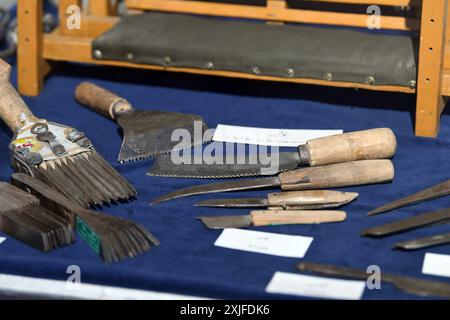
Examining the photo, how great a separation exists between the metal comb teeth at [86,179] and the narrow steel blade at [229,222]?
0.69 feet

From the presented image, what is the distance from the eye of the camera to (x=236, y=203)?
1.89 meters

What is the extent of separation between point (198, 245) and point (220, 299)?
16cm

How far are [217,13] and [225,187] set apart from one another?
812mm

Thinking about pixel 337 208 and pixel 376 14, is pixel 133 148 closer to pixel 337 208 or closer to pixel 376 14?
pixel 337 208

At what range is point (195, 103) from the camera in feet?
8.15

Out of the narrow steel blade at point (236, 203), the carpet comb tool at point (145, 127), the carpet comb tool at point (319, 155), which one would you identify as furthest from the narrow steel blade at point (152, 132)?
the narrow steel blade at point (236, 203)

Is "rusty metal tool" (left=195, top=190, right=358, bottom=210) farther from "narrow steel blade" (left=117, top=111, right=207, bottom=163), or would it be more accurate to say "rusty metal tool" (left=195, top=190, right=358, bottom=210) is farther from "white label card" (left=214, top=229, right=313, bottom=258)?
"narrow steel blade" (left=117, top=111, right=207, bottom=163)

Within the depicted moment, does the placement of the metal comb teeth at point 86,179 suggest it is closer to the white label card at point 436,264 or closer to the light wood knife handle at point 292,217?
the light wood knife handle at point 292,217

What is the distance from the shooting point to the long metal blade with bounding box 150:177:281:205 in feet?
6.38

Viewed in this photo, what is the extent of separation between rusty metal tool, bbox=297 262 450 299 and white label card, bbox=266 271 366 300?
0.01m

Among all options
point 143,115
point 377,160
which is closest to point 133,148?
point 143,115

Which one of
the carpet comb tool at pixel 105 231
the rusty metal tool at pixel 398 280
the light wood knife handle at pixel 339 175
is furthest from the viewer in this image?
the light wood knife handle at pixel 339 175

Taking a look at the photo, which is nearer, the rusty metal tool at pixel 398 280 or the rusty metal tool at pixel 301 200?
the rusty metal tool at pixel 398 280

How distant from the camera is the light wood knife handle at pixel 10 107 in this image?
2119 millimetres
